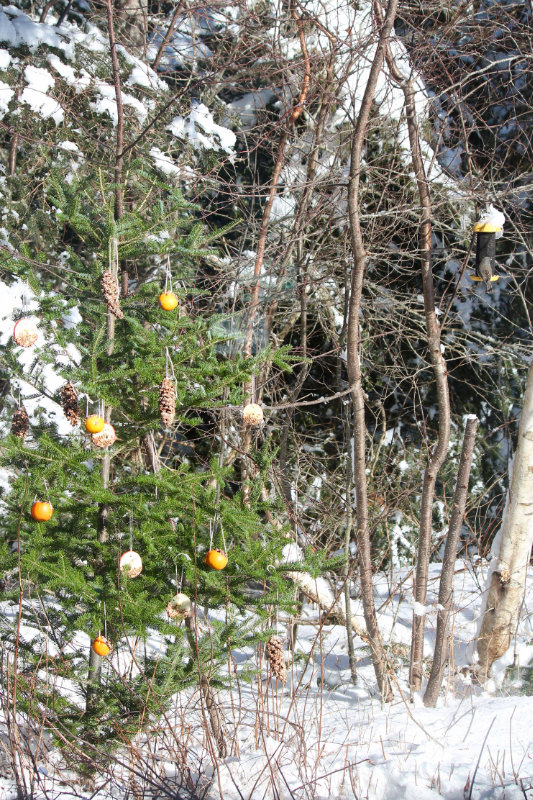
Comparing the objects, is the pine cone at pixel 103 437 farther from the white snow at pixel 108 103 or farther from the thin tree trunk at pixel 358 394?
the white snow at pixel 108 103

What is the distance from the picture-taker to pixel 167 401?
2277 mm

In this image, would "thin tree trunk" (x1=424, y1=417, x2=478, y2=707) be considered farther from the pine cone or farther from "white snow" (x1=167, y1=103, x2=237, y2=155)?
"white snow" (x1=167, y1=103, x2=237, y2=155)

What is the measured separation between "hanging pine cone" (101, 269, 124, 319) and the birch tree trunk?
2.24m

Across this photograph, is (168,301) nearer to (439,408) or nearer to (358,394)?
(358,394)

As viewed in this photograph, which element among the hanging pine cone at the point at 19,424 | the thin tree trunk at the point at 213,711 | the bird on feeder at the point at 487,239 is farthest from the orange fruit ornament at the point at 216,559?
the bird on feeder at the point at 487,239

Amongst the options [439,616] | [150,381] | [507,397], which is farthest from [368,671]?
[507,397]

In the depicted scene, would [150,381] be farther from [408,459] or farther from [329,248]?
[408,459]

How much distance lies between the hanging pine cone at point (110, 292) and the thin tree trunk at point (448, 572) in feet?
5.56

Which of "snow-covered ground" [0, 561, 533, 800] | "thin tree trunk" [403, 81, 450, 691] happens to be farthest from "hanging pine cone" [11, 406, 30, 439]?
"thin tree trunk" [403, 81, 450, 691]

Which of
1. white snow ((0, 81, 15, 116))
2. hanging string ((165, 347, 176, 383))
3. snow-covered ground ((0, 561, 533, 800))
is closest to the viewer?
snow-covered ground ((0, 561, 533, 800))

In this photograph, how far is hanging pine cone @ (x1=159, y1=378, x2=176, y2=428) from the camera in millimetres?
2258

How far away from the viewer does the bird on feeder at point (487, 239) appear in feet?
9.64

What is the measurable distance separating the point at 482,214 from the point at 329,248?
1.81 metres

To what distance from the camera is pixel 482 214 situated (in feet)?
9.87
